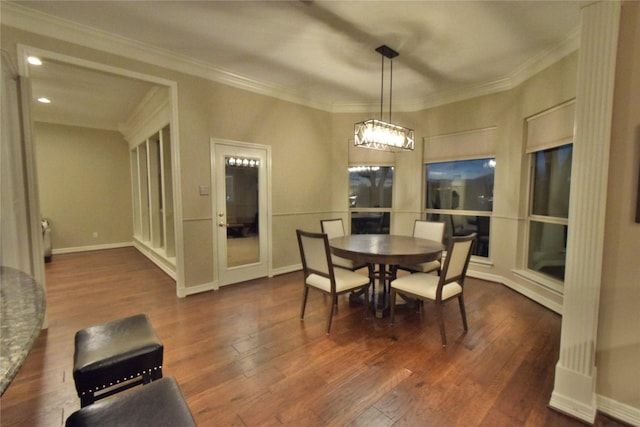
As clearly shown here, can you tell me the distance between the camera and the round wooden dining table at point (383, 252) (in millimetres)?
2562

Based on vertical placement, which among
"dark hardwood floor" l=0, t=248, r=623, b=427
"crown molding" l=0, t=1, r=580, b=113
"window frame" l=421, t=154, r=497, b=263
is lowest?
"dark hardwood floor" l=0, t=248, r=623, b=427

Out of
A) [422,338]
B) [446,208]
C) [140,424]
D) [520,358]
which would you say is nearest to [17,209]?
[140,424]

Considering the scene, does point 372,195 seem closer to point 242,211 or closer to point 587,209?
point 242,211

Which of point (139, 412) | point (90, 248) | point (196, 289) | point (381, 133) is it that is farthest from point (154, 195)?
point (139, 412)

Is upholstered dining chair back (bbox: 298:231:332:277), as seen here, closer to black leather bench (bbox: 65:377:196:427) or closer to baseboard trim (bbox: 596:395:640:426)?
black leather bench (bbox: 65:377:196:427)

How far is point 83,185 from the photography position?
19.9ft

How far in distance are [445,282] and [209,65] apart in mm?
3593

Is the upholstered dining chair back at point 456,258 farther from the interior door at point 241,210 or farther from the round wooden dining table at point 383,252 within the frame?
the interior door at point 241,210

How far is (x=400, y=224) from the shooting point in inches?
195

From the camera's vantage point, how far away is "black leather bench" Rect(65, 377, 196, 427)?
0.89m

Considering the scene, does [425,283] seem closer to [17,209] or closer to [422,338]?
[422,338]

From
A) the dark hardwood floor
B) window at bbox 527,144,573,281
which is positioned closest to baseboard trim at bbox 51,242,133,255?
the dark hardwood floor

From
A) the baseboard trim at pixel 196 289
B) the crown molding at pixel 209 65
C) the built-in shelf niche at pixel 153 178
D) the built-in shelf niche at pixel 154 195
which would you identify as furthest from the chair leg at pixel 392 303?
the built-in shelf niche at pixel 154 195

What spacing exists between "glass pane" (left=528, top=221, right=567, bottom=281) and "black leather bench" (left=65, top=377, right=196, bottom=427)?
152 inches
